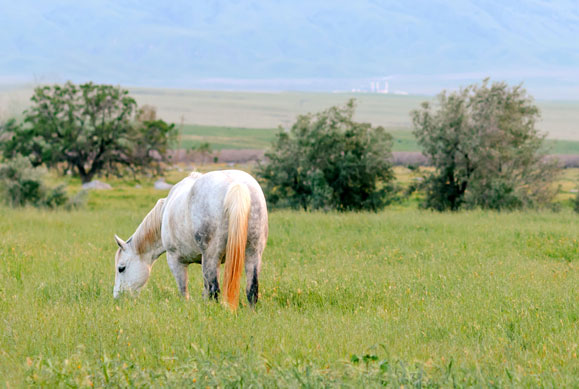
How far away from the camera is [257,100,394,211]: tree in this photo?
30750 millimetres

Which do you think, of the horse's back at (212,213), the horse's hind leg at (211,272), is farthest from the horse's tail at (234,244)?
the horse's hind leg at (211,272)

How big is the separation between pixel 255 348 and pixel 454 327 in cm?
249

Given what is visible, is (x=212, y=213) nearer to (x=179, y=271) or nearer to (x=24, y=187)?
(x=179, y=271)

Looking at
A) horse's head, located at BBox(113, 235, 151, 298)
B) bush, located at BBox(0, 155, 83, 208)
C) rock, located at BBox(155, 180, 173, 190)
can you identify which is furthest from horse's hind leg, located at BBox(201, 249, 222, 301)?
rock, located at BBox(155, 180, 173, 190)

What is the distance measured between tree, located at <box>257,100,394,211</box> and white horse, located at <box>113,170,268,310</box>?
22.1 metres

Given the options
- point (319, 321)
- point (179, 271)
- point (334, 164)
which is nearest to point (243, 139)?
point (334, 164)

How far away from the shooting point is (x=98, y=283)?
9523 mm

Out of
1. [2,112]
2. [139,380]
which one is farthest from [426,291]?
[2,112]

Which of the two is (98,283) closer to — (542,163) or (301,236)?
(301,236)

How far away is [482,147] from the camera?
29.7 metres

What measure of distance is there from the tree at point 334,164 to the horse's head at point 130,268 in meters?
21.4

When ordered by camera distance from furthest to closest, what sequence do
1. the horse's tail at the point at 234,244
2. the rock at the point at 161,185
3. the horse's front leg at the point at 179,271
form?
the rock at the point at 161,185
the horse's front leg at the point at 179,271
the horse's tail at the point at 234,244

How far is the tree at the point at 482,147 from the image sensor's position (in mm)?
29656

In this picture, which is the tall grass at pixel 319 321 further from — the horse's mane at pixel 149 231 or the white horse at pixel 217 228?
the horse's mane at pixel 149 231
